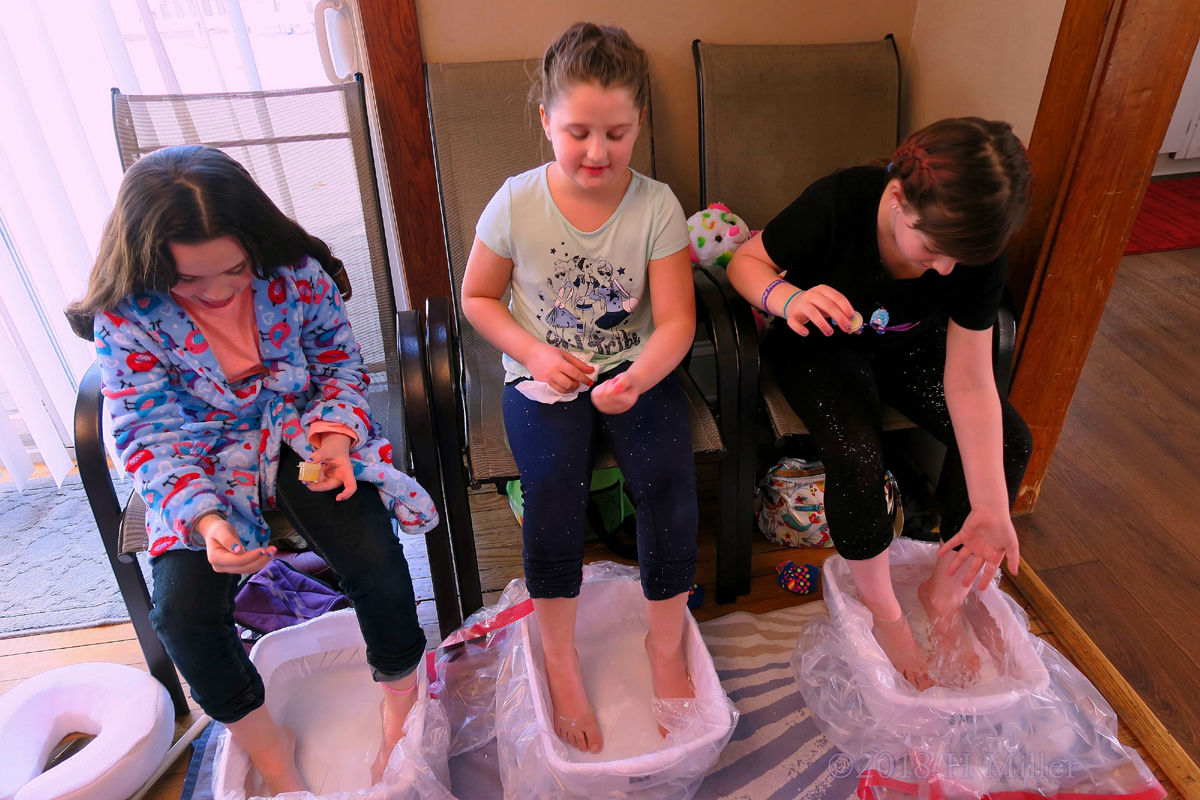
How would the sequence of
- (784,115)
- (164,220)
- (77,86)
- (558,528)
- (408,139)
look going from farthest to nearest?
1. (784,115)
2. (408,139)
3. (77,86)
4. (558,528)
5. (164,220)

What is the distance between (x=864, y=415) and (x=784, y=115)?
834 millimetres

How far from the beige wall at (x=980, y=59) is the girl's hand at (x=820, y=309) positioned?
71 cm

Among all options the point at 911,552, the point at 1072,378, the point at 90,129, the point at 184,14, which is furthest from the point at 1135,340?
the point at 90,129

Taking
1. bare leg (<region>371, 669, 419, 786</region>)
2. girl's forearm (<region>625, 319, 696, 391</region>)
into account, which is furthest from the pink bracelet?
girl's forearm (<region>625, 319, 696, 391</region>)

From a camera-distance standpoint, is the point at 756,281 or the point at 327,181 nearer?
the point at 756,281

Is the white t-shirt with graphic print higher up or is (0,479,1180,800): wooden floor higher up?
the white t-shirt with graphic print

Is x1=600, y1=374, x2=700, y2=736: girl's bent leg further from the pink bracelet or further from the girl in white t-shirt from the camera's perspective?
the pink bracelet

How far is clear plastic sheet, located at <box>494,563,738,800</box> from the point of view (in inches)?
44.9

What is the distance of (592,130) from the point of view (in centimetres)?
116

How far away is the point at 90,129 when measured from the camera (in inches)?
64.2

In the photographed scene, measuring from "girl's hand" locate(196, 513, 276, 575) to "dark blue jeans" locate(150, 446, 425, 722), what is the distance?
0.24ft

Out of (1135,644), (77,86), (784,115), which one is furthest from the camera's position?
(784,115)

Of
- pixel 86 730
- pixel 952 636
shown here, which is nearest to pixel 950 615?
pixel 952 636

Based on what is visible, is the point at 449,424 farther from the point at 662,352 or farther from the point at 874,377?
the point at 874,377
